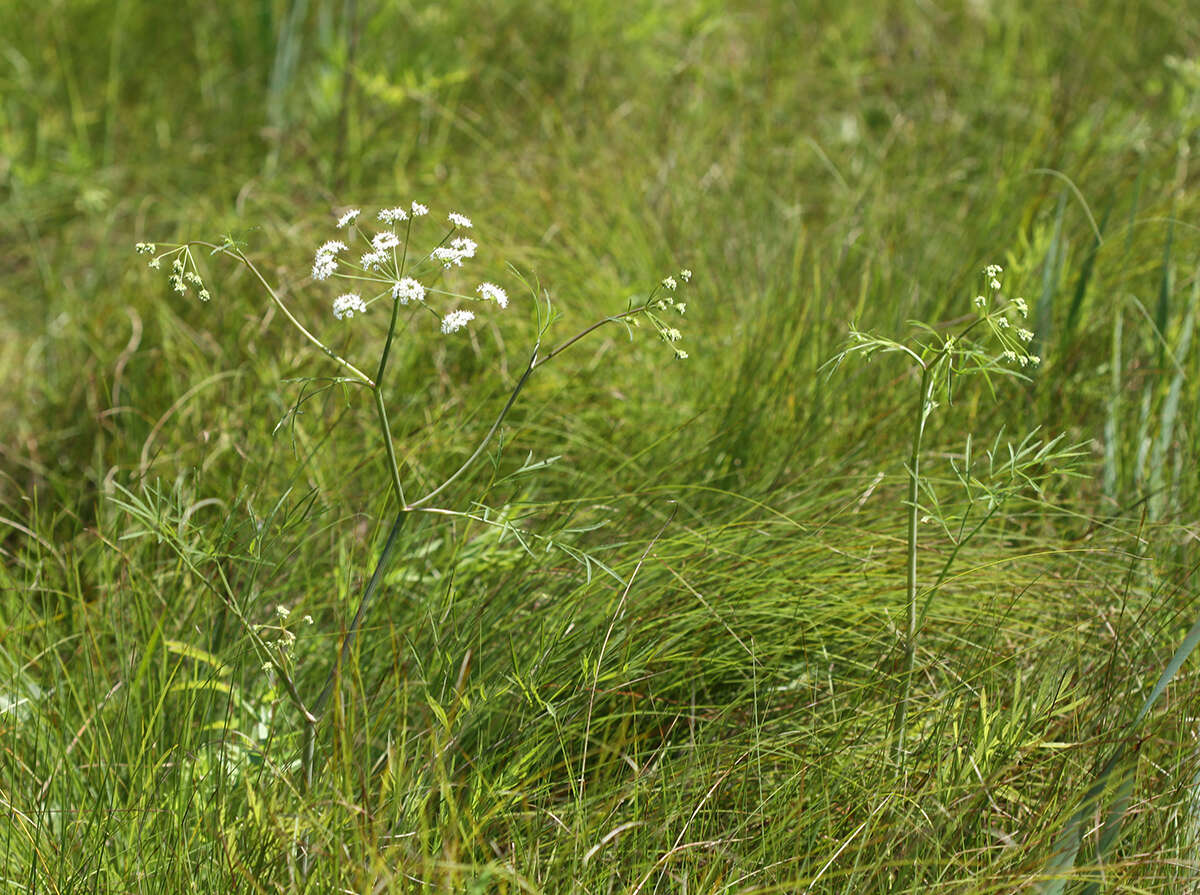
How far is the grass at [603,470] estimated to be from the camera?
140 cm

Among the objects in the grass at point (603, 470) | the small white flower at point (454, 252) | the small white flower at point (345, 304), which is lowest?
the grass at point (603, 470)

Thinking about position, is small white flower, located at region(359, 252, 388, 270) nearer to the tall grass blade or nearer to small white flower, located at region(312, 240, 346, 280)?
small white flower, located at region(312, 240, 346, 280)

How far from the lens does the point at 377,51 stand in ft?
12.3

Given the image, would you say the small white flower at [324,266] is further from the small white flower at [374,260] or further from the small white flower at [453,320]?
the small white flower at [453,320]

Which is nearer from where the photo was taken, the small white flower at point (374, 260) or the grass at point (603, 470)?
the small white flower at point (374, 260)

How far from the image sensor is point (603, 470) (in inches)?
82.7

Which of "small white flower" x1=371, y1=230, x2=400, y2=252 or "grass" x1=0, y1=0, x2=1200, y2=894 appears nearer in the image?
"small white flower" x1=371, y1=230, x2=400, y2=252

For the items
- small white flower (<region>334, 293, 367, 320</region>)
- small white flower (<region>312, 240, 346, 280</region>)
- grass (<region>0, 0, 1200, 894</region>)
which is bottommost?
grass (<region>0, 0, 1200, 894</region>)

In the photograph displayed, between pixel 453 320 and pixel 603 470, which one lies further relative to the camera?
pixel 603 470

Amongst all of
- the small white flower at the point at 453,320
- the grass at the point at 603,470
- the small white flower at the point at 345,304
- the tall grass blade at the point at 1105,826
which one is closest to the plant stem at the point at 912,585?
the grass at the point at 603,470

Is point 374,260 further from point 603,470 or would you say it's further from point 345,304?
point 603,470

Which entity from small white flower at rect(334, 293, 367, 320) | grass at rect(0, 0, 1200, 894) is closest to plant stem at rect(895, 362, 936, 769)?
grass at rect(0, 0, 1200, 894)

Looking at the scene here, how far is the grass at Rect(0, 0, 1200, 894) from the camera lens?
140cm

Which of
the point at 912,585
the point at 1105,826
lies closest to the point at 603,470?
the point at 912,585
